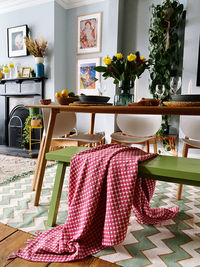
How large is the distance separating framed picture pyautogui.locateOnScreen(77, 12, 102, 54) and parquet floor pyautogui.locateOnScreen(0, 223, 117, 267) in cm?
331

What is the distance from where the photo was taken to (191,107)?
1.14 meters

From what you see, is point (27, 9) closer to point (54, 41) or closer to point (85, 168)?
point (54, 41)

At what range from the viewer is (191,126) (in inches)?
86.1

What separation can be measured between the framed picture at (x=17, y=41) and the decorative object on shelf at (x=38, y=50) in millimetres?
299

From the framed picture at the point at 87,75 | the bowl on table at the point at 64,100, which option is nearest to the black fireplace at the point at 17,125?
the framed picture at the point at 87,75

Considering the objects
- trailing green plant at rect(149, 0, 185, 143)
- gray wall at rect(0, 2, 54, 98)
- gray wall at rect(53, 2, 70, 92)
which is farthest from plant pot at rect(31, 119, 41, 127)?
trailing green plant at rect(149, 0, 185, 143)

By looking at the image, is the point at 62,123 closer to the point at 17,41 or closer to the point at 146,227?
the point at 146,227

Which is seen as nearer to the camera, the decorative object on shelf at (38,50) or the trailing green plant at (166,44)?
the trailing green plant at (166,44)

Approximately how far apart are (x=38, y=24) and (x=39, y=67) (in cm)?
85

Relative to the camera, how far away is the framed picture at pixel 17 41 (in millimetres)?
4105

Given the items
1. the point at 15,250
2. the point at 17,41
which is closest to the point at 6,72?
the point at 17,41

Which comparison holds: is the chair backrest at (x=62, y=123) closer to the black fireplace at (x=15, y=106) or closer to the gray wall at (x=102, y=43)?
the gray wall at (x=102, y=43)

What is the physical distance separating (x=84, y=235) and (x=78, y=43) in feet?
11.8

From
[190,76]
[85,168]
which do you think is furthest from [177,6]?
[85,168]
